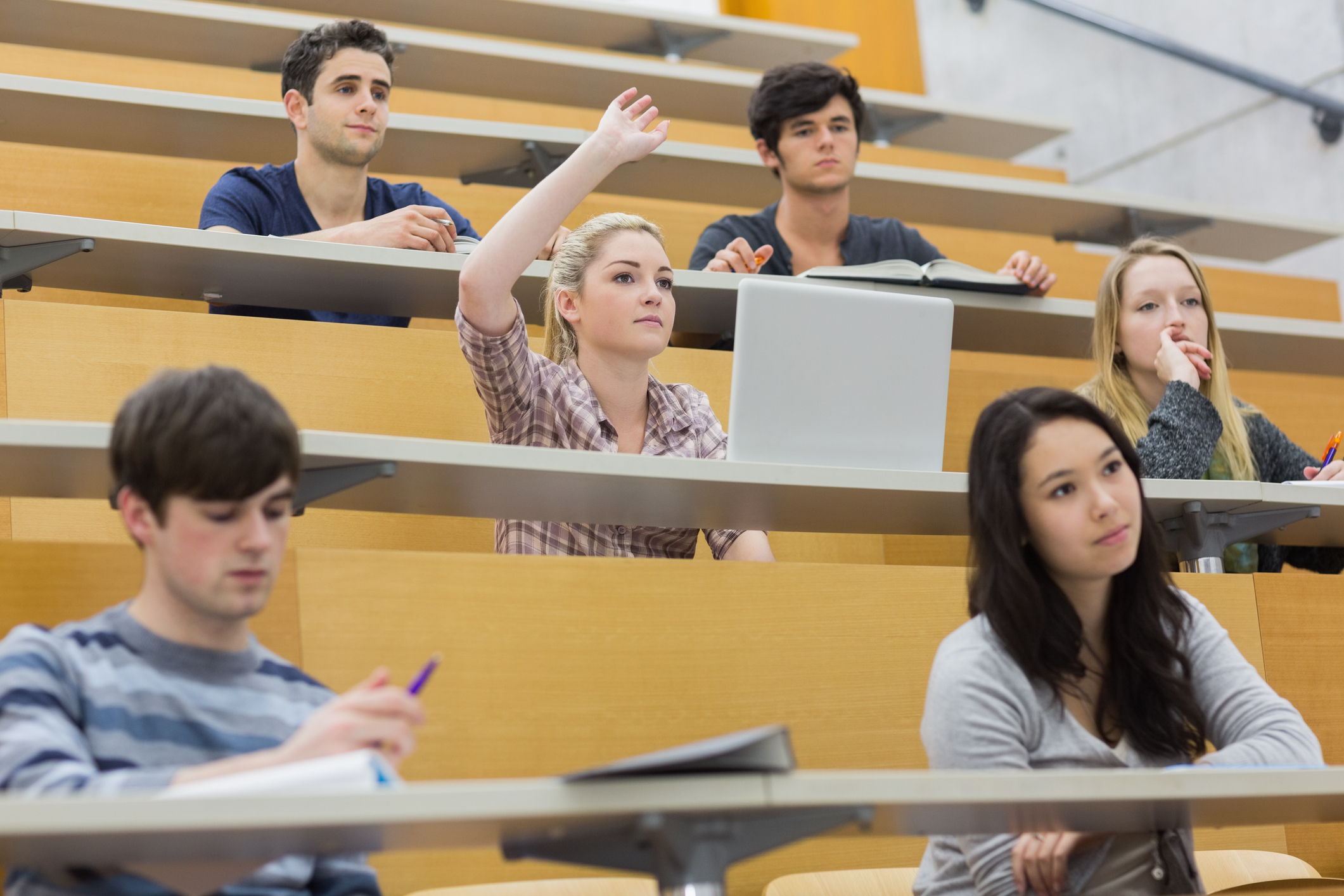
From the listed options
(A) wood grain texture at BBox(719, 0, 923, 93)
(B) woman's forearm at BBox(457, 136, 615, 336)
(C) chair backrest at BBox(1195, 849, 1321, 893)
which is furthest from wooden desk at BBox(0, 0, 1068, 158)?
(C) chair backrest at BBox(1195, 849, 1321, 893)

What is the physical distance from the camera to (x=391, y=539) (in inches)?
73.0

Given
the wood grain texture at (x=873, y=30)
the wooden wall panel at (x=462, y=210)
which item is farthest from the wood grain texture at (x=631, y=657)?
the wood grain texture at (x=873, y=30)

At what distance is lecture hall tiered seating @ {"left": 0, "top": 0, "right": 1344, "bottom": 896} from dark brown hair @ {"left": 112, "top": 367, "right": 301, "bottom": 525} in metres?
0.32

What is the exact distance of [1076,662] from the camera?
126 cm

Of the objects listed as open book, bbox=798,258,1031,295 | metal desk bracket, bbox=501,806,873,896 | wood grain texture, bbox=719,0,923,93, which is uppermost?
wood grain texture, bbox=719,0,923,93

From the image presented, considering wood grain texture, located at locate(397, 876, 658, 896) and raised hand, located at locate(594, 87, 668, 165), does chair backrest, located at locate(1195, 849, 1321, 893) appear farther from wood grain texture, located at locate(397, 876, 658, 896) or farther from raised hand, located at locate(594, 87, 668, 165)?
raised hand, located at locate(594, 87, 668, 165)

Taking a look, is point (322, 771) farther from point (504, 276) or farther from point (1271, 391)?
point (1271, 391)

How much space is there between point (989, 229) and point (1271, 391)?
91 cm

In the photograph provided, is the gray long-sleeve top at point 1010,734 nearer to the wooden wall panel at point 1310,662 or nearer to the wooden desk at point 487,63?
the wooden wall panel at point 1310,662

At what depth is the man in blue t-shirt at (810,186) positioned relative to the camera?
251cm

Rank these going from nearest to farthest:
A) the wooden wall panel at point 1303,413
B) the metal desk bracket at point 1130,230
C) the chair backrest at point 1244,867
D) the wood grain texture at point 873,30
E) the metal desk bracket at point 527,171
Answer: the chair backrest at point 1244,867 < the wooden wall panel at point 1303,413 < the metal desk bracket at point 527,171 < the metal desk bracket at point 1130,230 < the wood grain texture at point 873,30

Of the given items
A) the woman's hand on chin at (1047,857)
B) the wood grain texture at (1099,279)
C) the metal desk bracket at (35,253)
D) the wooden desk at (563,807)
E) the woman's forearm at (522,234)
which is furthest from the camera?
the wood grain texture at (1099,279)

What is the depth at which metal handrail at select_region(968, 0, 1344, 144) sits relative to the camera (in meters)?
3.67

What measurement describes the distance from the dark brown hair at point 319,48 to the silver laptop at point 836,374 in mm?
1142
